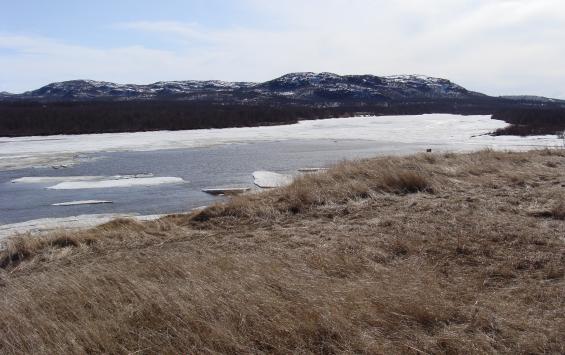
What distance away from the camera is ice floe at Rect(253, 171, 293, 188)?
15706 millimetres

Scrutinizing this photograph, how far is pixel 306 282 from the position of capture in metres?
5.02

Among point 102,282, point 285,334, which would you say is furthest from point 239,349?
point 102,282

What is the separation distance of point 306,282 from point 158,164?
18.5 meters

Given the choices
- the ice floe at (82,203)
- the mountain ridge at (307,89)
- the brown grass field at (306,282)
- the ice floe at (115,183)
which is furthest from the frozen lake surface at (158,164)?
the mountain ridge at (307,89)

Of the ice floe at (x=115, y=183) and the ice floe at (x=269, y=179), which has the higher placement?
Answer: the ice floe at (x=269, y=179)

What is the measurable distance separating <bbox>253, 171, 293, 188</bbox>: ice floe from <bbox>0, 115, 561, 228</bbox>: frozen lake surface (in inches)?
12.0

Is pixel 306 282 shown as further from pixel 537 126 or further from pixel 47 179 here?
pixel 537 126

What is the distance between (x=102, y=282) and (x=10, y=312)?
940 millimetres

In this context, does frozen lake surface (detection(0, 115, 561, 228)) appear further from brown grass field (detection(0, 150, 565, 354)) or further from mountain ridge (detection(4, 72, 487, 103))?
mountain ridge (detection(4, 72, 487, 103))

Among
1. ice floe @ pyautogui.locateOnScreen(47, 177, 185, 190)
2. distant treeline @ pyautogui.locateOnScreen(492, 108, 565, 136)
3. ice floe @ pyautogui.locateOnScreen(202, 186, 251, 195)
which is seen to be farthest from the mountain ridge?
ice floe @ pyautogui.locateOnScreen(202, 186, 251, 195)

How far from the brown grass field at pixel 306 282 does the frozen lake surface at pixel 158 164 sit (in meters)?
4.65

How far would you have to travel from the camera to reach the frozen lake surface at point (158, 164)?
13.8 metres

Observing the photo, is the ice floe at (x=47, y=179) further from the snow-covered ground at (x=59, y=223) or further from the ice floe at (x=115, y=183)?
the snow-covered ground at (x=59, y=223)

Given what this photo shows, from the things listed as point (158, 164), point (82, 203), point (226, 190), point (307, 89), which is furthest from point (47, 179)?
point (307, 89)
